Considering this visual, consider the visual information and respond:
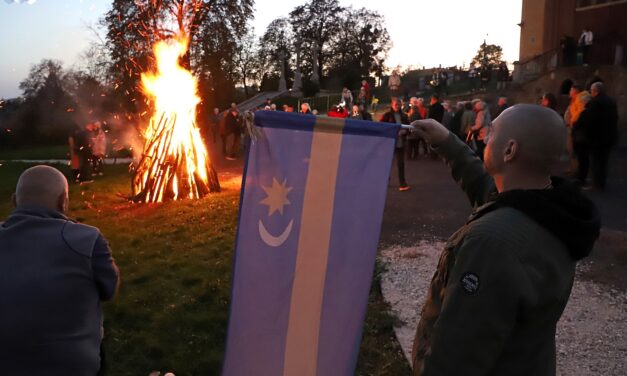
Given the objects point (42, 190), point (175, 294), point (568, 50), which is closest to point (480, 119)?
point (175, 294)

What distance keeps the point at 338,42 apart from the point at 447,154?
193 ft

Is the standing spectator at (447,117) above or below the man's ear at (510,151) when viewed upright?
above

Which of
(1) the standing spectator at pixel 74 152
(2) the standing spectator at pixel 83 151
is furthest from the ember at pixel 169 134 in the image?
(1) the standing spectator at pixel 74 152

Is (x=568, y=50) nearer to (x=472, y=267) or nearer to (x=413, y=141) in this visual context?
(x=413, y=141)

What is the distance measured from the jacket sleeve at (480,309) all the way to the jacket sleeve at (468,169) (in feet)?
3.65

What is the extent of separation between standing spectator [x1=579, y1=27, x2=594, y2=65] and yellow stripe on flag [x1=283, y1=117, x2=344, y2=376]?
22878 mm

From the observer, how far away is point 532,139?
1740 millimetres

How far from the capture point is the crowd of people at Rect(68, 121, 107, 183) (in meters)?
13.8

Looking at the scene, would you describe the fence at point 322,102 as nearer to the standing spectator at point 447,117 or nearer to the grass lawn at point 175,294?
the standing spectator at point 447,117

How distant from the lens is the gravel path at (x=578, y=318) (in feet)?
13.8

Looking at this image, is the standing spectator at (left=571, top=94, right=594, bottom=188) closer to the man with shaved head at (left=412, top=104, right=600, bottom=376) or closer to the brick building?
Result: the man with shaved head at (left=412, top=104, right=600, bottom=376)

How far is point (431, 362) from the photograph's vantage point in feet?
5.27

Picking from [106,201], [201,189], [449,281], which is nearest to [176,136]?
[201,189]

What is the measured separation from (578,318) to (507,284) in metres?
4.16
